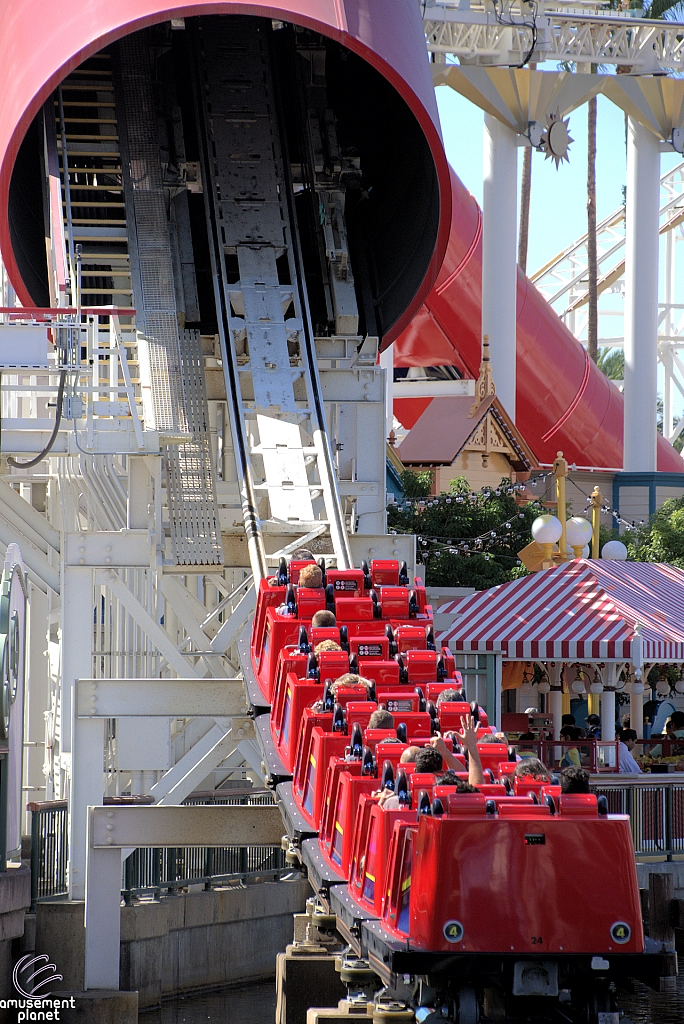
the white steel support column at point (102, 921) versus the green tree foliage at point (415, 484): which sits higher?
the green tree foliage at point (415, 484)

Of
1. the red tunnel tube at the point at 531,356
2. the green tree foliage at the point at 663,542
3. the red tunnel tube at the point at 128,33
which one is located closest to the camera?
the red tunnel tube at the point at 128,33

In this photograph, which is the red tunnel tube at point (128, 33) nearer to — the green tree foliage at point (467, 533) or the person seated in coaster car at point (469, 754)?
the green tree foliage at point (467, 533)

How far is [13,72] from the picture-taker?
66.7 feet

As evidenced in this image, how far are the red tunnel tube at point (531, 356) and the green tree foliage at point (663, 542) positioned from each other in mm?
8605

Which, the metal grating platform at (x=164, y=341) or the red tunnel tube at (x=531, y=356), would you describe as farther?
the red tunnel tube at (x=531, y=356)

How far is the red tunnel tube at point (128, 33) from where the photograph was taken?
18.8m

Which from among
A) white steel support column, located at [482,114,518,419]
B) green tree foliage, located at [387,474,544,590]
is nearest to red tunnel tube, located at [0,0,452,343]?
green tree foliage, located at [387,474,544,590]

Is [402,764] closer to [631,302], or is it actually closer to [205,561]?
[205,561]

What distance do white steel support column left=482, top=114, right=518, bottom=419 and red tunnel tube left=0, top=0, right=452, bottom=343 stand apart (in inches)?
612

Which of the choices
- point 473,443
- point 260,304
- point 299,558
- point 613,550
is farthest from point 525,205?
point 299,558

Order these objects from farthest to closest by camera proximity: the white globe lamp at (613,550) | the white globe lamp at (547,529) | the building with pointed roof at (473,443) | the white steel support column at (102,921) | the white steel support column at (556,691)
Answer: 1. the building with pointed roof at (473,443)
2. the white globe lamp at (613,550)
3. the white globe lamp at (547,529)
4. the white steel support column at (556,691)
5. the white steel support column at (102,921)

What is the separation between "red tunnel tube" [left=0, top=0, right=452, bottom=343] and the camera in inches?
738

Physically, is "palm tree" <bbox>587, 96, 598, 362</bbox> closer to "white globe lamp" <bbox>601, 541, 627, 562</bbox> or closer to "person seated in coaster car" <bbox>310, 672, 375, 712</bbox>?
"white globe lamp" <bbox>601, 541, 627, 562</bbox>

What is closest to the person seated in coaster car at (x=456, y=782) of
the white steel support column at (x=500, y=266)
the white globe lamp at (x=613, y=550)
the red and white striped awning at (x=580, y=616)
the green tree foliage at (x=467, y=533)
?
the red and white striped awning at (x=580, y=616)
